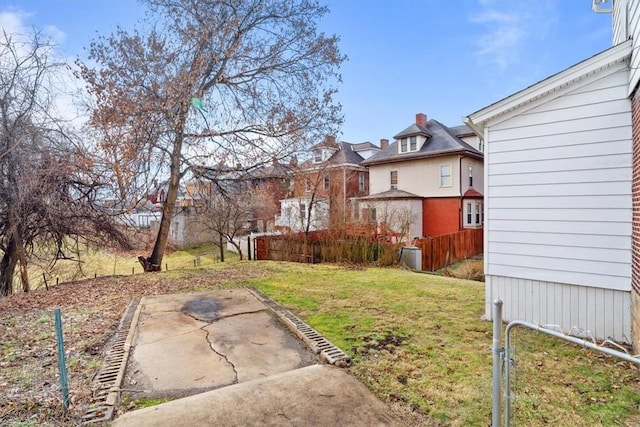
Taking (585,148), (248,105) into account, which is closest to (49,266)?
(248,105)

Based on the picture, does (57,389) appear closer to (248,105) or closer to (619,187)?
(619,187)

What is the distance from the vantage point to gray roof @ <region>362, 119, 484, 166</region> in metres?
18.7

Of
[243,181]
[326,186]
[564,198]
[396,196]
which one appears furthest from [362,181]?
[564,198]

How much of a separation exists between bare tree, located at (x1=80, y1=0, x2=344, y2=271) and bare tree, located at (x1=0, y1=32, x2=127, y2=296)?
106cm

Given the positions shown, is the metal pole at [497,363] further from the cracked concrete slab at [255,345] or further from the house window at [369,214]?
the house window at [369,214]

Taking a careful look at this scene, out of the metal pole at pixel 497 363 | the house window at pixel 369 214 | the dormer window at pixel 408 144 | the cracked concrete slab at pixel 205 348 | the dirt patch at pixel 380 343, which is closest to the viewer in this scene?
the metal pole at pixel 497 363

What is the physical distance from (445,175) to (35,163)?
17.8 metres

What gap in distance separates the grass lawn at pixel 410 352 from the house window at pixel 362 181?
17329mm

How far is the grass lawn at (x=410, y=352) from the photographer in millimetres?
2809

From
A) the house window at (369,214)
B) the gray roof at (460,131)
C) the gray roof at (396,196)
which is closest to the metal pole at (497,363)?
the house window at (369,214)

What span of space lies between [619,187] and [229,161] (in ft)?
28.7

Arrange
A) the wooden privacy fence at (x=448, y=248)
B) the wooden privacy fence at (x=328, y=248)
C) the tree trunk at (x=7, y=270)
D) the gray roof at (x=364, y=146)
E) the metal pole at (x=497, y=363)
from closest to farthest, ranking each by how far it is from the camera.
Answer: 1. the metal pole at (x=497, y=363)
2. the tree trunk at (x=7, y=270)
3. the wooden privacy fence at (x=328, y=248)
4. the wooden privacy fence at (x=448, y=248)
5. the gray roof at (x=364, y=146)

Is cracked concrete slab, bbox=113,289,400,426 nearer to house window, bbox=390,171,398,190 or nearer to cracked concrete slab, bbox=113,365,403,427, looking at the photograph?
cracked concrete slab, bbox=113,365,403,427

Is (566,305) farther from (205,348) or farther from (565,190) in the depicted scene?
(205,348)
